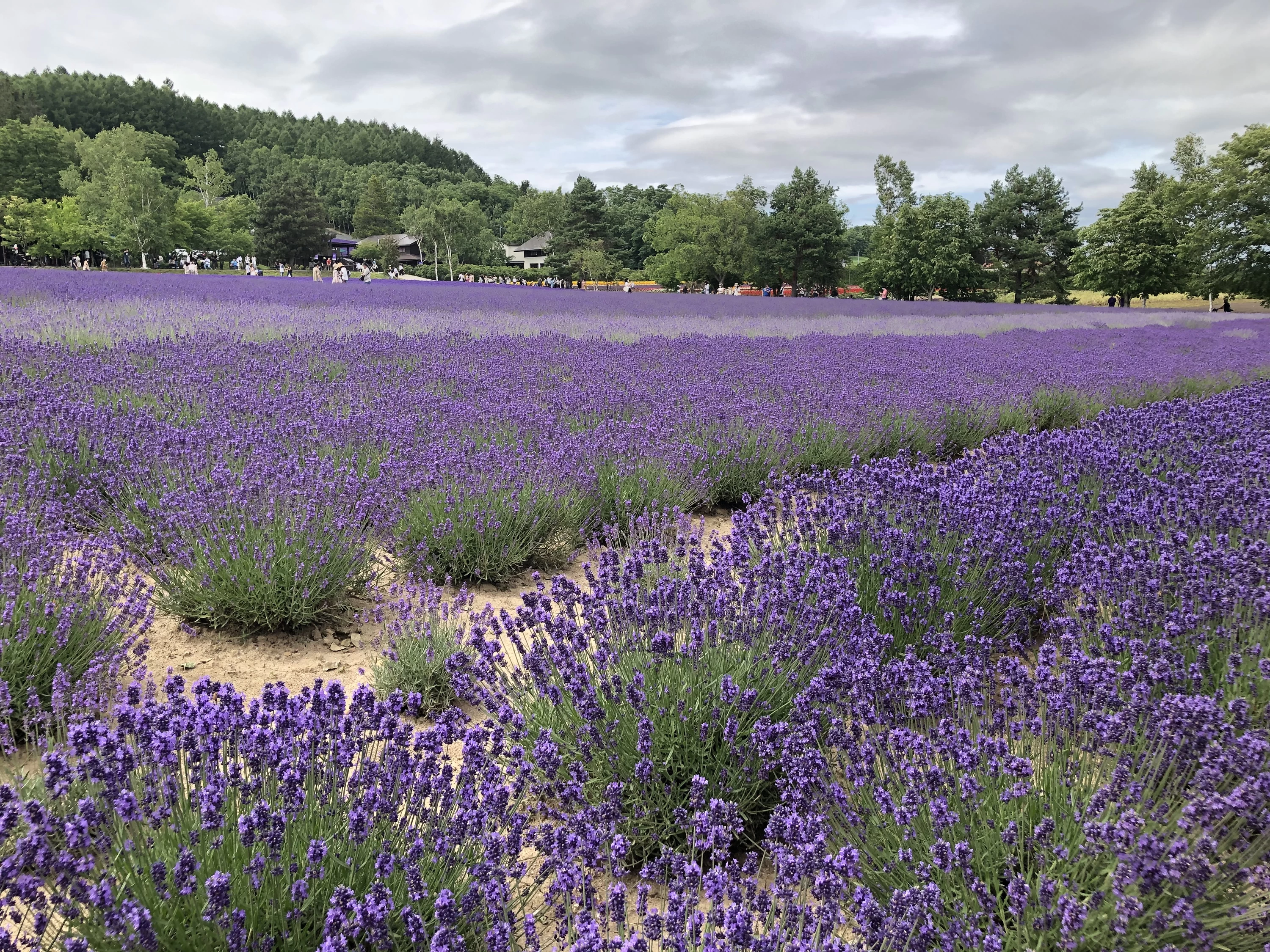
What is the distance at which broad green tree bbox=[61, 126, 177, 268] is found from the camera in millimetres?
40219

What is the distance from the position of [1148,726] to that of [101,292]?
15.3 metres

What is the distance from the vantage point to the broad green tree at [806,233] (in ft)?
149

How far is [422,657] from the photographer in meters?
2.74

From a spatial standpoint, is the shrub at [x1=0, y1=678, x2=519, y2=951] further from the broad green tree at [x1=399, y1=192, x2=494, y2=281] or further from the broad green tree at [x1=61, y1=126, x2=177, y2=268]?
the broad green tree at [x1=399, y1=192, x2=494, y2=281]

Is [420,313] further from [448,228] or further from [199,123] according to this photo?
[199,123]

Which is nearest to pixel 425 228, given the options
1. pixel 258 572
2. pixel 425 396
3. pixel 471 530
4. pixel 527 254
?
pixel 527 254

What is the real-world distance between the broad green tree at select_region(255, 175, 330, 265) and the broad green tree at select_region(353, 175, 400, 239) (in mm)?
14756

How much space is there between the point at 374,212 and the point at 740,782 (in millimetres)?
78309

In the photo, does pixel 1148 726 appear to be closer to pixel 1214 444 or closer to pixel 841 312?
pixel 1214 444

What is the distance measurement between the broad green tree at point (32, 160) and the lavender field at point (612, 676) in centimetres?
5846

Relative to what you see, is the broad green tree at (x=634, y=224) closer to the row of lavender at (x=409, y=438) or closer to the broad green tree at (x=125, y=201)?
the broad green tree at (x=125, y=201)

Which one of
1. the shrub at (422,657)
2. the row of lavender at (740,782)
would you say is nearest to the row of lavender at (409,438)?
the shrub at (422,657)

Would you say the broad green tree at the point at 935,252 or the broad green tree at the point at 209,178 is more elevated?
the broad green tree at the point at 209,178

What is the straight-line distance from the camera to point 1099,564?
271 centimetres
